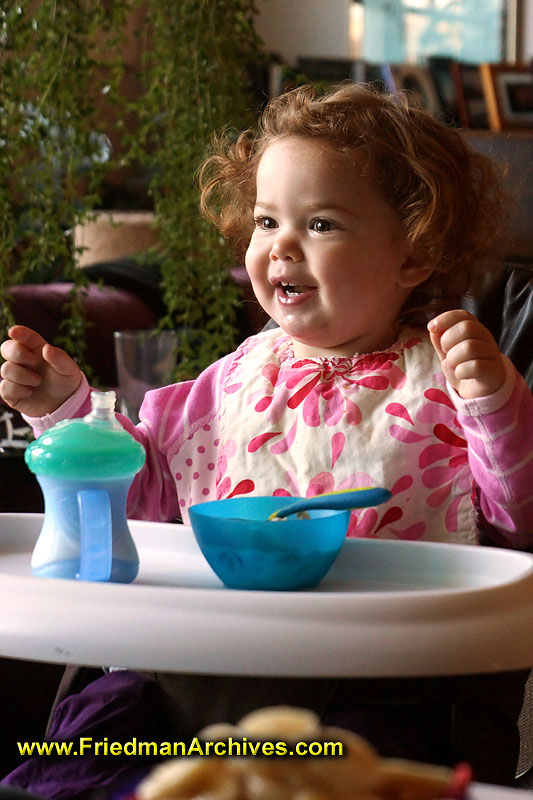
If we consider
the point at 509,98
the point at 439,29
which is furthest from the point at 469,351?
the point at 439,29

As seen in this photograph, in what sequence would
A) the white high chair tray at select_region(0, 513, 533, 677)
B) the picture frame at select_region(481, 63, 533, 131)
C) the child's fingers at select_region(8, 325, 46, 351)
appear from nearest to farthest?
1. the white high chair tray at select_region(0, 513, 533, 677)
2. the child's fingers at select_region(8, 325, 46, 351)
3. the picture frame at select_region(481, 63, 533, 131)

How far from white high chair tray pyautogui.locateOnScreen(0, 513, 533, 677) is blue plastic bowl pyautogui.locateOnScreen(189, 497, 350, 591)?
116 mm

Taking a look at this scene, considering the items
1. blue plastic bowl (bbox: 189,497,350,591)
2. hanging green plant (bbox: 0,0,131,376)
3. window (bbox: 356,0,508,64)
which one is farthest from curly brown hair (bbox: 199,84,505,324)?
window (bbox: 356,0,508,64)

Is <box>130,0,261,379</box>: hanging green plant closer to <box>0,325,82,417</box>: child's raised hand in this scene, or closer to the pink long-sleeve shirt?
the pink long-sleeve shirt

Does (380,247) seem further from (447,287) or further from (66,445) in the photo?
(66,445)

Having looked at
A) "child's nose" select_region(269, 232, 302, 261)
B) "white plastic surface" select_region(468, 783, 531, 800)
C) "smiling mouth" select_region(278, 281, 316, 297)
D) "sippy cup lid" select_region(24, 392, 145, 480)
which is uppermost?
"child's nose" select_region(269, 232, 302, 261)

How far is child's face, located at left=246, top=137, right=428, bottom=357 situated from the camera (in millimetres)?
1229

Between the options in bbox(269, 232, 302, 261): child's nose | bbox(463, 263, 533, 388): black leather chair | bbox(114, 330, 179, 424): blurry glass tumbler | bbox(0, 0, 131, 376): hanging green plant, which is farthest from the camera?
bbox(114, 330, 179, 424): blurry glass tumbler

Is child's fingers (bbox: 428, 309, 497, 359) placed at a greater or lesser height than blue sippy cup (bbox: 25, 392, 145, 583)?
greater

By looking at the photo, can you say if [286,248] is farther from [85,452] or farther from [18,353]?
[85,452]

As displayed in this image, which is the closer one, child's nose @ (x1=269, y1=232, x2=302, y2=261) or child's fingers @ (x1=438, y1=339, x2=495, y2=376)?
child's fingers @ (x1=438, y1=339, x2=495, y2=376)

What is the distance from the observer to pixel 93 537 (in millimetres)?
875

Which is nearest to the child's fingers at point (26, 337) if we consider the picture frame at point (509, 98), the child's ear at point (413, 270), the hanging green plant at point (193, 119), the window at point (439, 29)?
the child's ear at point (413, 270)

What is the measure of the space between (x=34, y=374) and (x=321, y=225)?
376 millimetres
